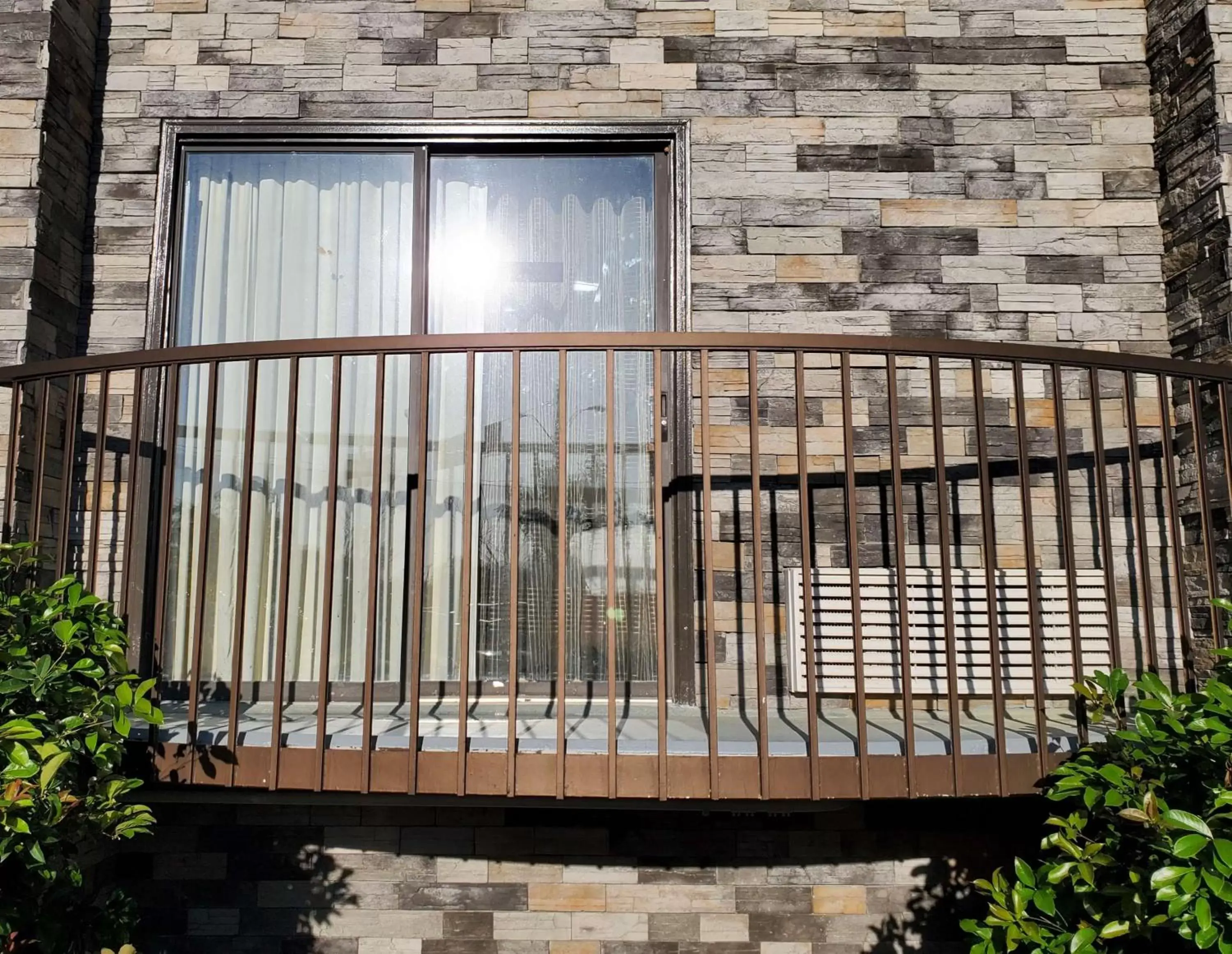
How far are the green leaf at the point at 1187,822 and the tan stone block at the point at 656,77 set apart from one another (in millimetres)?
2854

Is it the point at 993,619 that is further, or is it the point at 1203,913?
the point at 993,619

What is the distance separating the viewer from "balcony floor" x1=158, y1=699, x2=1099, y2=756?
2332 mm

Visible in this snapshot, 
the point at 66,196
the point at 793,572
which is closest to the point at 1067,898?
the point at 793,572

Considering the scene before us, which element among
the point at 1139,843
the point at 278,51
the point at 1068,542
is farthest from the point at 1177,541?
the point at 278,51

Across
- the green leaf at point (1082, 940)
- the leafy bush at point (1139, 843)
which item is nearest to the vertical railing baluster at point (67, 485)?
the leafy bush at point (1139, 843)

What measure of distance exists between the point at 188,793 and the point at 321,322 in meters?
1.71

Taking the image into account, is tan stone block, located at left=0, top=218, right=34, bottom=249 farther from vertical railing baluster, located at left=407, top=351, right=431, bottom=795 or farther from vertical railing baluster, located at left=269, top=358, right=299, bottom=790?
vertical railing baluster, located at left=407, top=351, right=431, bottom=795

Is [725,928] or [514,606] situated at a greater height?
[514,606]

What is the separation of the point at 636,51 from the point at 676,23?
7.9 inches

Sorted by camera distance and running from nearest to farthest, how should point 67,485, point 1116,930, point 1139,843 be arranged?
point 1116,930 < point 1139,843 < point 67,485

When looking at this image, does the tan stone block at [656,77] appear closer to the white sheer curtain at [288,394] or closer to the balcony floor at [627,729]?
the white sheer curtain at [288,394]

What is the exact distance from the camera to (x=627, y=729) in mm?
2576

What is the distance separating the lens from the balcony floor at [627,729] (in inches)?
91.8

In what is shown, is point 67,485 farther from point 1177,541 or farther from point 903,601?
point 1177,541
